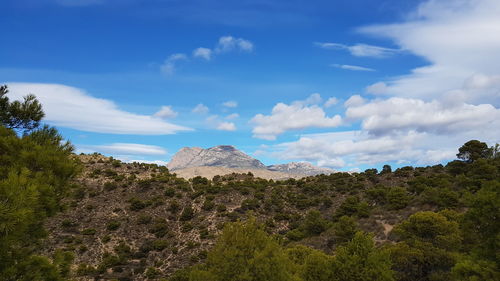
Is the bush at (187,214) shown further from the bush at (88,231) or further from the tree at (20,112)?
the tree at (20,112)

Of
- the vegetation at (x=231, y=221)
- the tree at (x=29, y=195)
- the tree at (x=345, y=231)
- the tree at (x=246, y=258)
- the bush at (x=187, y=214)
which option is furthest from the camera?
the bush at (x=187, y=214)

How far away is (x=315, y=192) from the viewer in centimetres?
6850

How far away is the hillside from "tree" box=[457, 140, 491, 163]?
6.59 metres

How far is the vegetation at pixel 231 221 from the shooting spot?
13.8 metres

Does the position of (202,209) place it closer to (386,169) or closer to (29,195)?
(386,169)

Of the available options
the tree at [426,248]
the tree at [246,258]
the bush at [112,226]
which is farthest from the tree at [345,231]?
the bush at [112,226]

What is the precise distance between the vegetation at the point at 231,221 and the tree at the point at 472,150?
0.26 m

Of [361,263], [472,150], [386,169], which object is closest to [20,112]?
[361,263]

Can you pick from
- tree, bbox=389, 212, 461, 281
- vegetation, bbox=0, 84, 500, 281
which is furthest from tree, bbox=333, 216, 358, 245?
tree, bbox=389, 212, 461, 281

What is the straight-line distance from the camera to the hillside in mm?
46594

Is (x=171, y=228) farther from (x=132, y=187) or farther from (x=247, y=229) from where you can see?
(x=247, y=229)

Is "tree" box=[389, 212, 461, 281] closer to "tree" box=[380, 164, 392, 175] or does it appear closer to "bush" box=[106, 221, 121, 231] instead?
"tree" box=[380, 164, 392, 175]

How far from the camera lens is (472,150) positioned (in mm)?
73875

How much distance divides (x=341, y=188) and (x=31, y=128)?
57.3 meters
